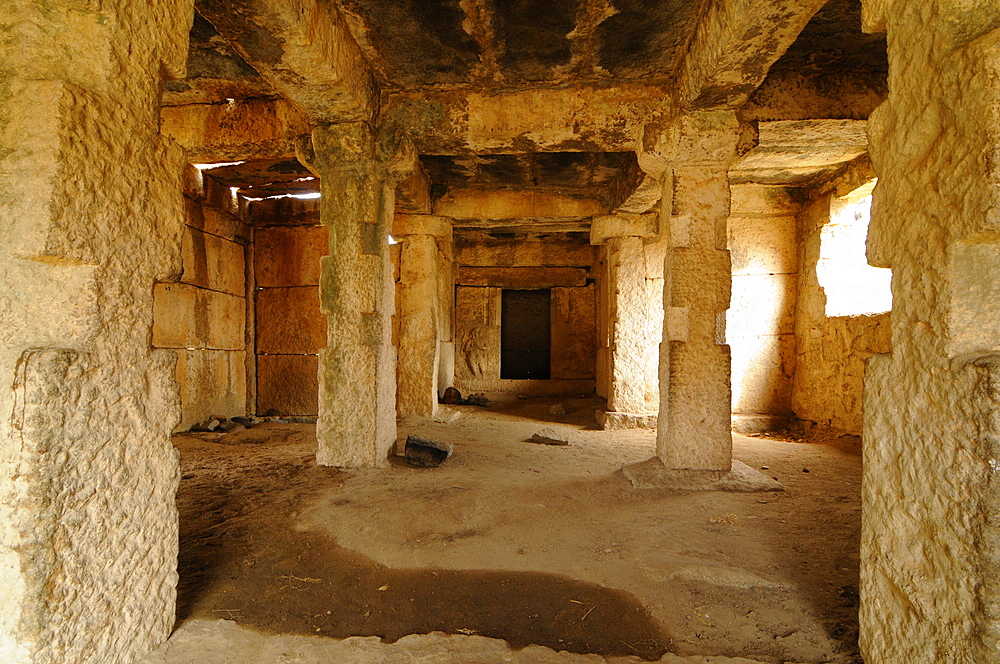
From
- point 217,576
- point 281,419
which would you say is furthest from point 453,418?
point 217,576

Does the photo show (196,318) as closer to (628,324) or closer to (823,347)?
(628,324)

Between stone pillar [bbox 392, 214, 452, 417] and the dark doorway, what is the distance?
4.24 m

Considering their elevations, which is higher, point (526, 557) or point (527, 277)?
point (527, 277)

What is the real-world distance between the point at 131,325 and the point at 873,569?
2.59 metres

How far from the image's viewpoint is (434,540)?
2779 mm

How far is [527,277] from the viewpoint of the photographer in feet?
31.8

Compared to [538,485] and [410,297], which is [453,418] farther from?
[538,485]

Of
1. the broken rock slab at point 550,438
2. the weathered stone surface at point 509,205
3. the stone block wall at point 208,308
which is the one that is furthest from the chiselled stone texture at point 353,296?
the stone block wall at point 208,308

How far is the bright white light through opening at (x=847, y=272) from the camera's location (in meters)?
6.15

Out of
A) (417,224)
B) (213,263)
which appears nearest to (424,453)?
(417,224)

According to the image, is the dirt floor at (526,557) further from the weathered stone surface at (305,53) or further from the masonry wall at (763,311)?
the weathered stone surface at (305,53)

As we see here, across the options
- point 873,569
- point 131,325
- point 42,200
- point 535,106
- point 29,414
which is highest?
point 535,106

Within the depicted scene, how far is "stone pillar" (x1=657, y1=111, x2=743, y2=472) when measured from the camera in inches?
150

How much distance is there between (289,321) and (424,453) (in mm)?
4290
